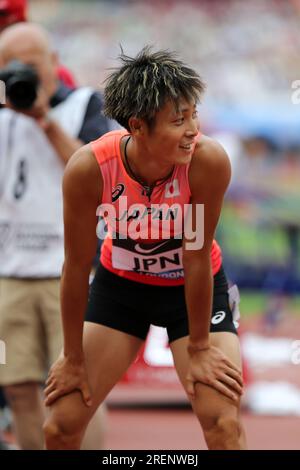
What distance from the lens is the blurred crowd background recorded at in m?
16.0

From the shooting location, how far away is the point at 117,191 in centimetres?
420

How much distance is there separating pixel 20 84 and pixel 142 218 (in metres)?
1.33

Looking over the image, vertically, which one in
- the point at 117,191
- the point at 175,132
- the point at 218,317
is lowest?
the point at 218,317

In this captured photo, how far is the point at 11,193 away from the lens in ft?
17.9

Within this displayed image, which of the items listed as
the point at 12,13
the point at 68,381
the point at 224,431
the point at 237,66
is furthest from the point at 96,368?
the point at 237,66

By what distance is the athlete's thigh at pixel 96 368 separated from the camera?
14.3 feet

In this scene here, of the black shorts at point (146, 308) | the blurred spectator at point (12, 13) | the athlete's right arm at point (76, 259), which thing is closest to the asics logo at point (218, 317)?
the black shorts at point (146, 308)

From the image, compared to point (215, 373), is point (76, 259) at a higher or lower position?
higher

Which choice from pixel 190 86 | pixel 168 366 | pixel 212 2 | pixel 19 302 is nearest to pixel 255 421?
pixel 168 366

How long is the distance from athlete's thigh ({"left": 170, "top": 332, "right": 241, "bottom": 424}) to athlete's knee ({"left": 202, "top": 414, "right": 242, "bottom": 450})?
0.02 meters

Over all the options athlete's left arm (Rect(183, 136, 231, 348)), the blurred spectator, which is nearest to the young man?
athlete's left arm (Rect(183, 136, 231, 348))

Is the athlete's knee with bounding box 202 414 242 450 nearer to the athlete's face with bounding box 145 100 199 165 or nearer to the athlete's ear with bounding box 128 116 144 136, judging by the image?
the athlete's face with bounding box 145 100 199 165

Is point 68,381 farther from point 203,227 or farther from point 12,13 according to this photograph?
point 12,13

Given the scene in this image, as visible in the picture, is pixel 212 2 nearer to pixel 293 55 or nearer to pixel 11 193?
pixel 293 55
